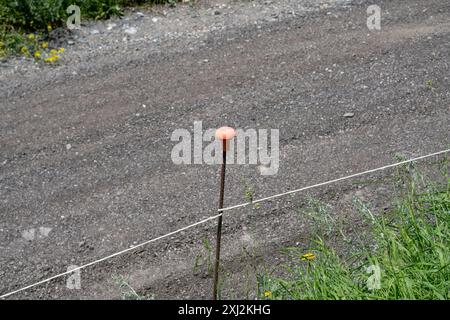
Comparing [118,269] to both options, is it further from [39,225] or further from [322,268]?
[322,268]

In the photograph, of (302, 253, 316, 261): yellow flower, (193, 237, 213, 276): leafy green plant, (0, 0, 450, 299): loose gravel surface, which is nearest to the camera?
(302, 253, 316, 261): yellow flower

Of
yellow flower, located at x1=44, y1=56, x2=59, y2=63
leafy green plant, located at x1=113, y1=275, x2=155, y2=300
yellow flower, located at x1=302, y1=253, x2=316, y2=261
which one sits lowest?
leafy green plant, located at x1=113, y1=275, x2=155, y2=300

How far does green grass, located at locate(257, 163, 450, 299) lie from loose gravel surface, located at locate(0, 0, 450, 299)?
24cm

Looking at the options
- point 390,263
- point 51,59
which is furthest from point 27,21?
point 390,263

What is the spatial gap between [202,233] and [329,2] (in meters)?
3.14

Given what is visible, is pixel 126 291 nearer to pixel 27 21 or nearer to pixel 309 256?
pixel 309 256

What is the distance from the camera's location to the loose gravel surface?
4676 mm

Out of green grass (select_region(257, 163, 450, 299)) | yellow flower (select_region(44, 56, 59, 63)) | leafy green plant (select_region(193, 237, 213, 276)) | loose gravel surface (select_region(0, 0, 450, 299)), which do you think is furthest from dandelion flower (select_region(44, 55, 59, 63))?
green grass (select_region(257, 163, 450, 299))

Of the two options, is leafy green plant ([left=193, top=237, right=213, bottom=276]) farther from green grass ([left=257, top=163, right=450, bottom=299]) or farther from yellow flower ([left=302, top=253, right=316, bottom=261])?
yellow flower ([left=302, top=253, right=316, bottom=261])

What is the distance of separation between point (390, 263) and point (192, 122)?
223 cm

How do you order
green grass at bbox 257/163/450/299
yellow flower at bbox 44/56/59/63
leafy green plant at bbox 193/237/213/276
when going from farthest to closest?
yellow flower at bbox 44/56/59/63
leafy green plant at bbox 193/237/213/276
green grass at bbox 257/163/450/299

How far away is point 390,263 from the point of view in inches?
153

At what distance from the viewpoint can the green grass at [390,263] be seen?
3.76 m

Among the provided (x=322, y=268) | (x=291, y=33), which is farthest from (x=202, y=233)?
(x=291, y=33)
